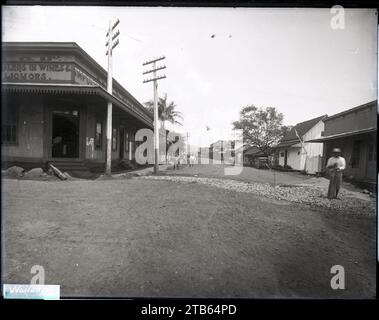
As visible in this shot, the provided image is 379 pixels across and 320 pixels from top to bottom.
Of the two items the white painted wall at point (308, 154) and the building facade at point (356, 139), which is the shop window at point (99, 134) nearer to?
the white painted wall at point (308, 154)

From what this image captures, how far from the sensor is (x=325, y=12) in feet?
6.30

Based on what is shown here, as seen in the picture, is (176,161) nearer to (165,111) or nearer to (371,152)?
(165,111)

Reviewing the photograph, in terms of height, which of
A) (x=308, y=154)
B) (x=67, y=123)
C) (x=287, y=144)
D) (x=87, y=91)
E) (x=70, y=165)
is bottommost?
(x=70, y=165)

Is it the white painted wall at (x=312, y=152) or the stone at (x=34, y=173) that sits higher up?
the white painted wall at (x=312, y=152)

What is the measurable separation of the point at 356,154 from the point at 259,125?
119 cm

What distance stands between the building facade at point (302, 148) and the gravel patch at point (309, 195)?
0.30 m

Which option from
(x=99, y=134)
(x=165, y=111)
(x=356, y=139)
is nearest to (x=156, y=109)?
(x=165, y=111)

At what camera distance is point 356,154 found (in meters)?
2.43

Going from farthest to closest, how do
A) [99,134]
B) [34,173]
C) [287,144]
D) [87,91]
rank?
1. [87,91]
2. [99,134]
3. [34,173]
4. [287,144]

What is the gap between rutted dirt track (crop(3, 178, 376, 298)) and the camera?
1.93m

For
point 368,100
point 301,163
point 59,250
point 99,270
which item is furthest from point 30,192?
point 368,100

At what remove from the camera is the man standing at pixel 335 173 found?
7.99ft

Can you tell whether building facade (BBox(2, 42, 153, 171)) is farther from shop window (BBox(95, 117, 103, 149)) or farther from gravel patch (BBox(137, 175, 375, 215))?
gravel patch (BBox(137, 175, 375, 215))

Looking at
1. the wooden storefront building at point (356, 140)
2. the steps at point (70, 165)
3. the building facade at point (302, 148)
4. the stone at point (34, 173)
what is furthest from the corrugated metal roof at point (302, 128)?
the stone at point (34, 173)
